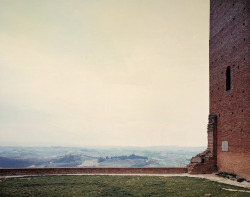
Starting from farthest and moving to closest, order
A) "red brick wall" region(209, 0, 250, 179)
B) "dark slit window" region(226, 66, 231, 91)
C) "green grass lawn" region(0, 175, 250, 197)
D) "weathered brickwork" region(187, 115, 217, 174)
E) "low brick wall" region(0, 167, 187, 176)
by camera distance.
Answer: "low brick wall" region(0, 167, 187, 176), "weathered brickwork" region(187, 115, 217, 174), "dark slit window" region(226, 66, 231, 91), "red brick wall" region(209, 0, 250, 179), "green grass lawn" region(0, 175, 250, 197)

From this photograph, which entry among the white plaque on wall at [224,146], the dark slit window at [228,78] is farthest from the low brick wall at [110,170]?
the dark slit window at [228,78]

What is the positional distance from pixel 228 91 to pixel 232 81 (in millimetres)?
779

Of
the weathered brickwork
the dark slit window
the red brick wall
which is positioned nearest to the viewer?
the red brick wall

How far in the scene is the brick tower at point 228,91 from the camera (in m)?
12.9

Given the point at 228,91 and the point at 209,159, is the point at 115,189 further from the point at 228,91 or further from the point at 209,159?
the point at 228,91

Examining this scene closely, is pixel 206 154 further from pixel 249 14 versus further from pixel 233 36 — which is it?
pixel 249 14

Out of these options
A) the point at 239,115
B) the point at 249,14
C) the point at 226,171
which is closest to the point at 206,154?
the point at 226,171

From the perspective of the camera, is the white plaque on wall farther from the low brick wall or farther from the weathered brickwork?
the low brick wall

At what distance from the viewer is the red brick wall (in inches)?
504

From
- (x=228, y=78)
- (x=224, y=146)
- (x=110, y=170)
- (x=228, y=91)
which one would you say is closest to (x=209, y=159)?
(x=224, y=146)

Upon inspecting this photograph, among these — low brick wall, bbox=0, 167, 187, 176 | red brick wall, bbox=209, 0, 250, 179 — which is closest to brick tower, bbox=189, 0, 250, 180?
red brick wall, bbox=209, 0, 250, 179

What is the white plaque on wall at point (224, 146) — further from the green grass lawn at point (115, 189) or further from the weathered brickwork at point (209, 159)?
the green grass lawn at point (115, 189)

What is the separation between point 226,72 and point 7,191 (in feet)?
46.3

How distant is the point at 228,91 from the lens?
47.6 ft
